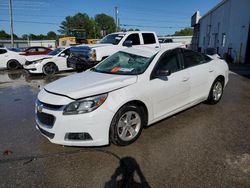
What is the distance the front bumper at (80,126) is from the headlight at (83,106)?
0.05 metres

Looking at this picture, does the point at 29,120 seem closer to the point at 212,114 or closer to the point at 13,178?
the point at 13,178

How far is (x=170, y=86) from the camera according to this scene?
12.9 feet

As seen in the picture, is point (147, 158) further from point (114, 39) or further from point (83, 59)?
point (114, 39)

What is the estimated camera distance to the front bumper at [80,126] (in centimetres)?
300

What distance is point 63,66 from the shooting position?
1185cm

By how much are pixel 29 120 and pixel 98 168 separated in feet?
8.43

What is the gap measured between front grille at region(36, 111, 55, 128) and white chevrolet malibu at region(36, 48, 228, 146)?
1 centimetres

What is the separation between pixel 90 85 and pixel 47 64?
28.9 feet

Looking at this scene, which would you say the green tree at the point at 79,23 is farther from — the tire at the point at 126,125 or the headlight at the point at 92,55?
the tire at the point at 126,125

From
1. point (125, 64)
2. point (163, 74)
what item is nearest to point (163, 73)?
point (163, 74)

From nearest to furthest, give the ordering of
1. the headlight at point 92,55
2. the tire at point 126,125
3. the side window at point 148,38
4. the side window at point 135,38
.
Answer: the tire at point 126,125, the headlight at point 92,55, the side window at point 135,38, the side window at point 148,38

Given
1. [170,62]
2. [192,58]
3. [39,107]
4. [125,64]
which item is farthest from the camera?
[192,58]

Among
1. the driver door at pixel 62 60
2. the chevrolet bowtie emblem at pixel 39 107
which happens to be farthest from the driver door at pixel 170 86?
the driver door at pixel 62 60

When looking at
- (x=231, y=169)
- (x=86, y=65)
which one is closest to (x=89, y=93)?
(x=231, y=169)
